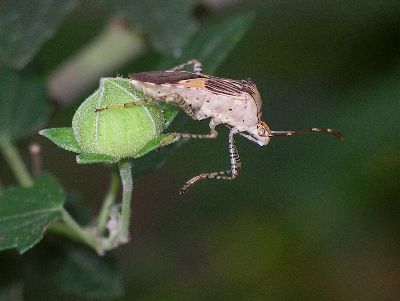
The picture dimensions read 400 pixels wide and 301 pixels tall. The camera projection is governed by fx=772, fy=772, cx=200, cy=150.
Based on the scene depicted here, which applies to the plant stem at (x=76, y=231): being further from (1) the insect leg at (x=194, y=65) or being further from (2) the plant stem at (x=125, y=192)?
(1) the insect leg at (x=194, y=65)

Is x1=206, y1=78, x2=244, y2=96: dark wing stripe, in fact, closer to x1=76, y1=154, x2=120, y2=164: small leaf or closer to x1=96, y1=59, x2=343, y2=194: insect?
x1=96, y1=59, x2=343, y2=194: insect

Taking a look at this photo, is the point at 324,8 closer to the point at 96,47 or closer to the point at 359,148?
the point at 359,148

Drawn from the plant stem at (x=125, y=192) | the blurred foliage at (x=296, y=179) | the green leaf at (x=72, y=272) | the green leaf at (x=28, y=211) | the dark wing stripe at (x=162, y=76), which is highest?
the dark wing stripe at (x=162, y=76)

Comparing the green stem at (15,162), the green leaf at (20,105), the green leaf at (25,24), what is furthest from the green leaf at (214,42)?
the green stem at (15,162)

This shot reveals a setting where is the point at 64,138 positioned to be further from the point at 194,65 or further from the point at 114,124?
the point at 194,65

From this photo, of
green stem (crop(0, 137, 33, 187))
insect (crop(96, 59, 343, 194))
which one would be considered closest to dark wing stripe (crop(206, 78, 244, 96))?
insect (crop(96, 59, 343, 194))

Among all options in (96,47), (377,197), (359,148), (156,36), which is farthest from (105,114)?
(377,197)
